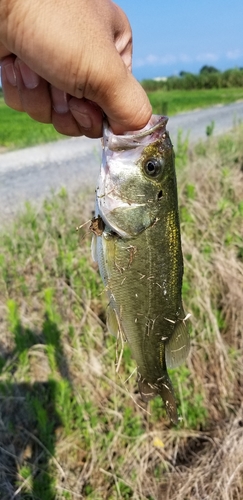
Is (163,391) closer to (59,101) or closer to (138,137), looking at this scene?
(138,137)

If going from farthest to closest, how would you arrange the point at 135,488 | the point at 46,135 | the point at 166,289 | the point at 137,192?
the point at 46,135
the point at 135,488
the point at 166,289
the point at 137,192

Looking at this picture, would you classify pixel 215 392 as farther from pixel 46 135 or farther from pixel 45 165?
pixel 46 135

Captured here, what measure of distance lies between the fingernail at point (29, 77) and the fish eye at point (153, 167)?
1.78 feet

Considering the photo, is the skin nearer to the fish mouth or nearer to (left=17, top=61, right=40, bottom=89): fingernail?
the fish mouth

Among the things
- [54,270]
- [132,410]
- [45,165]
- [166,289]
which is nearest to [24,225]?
[54,270]

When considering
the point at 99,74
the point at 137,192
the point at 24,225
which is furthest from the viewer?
the point at 24,225

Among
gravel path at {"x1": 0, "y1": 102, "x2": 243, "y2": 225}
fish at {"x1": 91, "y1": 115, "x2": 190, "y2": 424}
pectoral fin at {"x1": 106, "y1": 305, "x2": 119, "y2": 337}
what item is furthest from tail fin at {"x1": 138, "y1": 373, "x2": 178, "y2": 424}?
gravel path at {"x1": 0, "y1": 102, "x2": 243, "y2": 225}

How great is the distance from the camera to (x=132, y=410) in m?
3.34

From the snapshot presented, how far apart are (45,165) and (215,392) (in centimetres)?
546

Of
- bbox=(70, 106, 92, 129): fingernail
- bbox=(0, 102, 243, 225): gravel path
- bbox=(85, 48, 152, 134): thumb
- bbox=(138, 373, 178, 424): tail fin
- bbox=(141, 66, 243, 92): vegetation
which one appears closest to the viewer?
bbox=(85, 48, 152, 134): thumb

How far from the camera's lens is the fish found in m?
1.64

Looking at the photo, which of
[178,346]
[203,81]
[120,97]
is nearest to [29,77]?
[120,97]

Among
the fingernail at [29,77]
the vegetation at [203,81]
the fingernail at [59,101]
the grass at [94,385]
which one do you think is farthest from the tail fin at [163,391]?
the vegetation at [203,81]

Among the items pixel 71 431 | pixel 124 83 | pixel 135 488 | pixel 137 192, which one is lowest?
pixel 135 488
